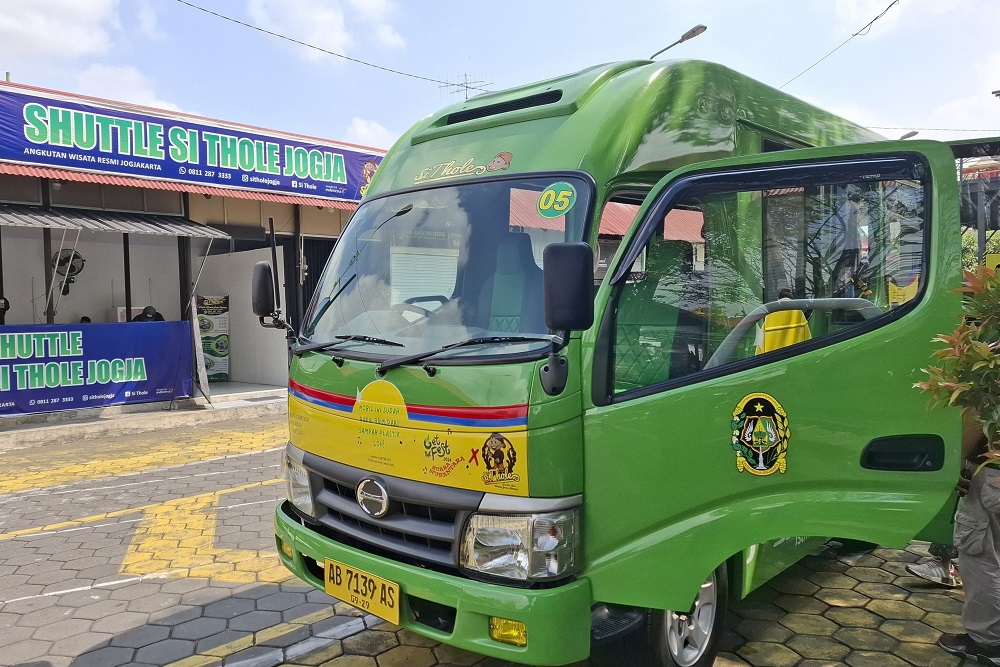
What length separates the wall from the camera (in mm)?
14211

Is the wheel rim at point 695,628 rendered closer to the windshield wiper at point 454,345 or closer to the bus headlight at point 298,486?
the windshield wiper at point 454,345

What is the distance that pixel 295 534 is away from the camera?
11.0ft

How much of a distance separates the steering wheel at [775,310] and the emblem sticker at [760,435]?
0.70 ft

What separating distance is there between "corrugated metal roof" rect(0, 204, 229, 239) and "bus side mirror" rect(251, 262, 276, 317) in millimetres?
8053

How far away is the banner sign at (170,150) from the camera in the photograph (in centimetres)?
1024

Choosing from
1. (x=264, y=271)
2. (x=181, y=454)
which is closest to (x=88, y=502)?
(x=181, y=454)

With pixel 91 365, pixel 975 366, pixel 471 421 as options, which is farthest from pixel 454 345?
pixel 91 365

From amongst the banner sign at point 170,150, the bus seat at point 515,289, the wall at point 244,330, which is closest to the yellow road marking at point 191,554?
the bus seat at point 515,289

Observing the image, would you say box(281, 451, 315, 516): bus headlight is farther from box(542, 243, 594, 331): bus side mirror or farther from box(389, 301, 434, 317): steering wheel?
box(542, 243, 594, 331): bus side mirror

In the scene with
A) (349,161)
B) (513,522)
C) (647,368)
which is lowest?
(513,522)

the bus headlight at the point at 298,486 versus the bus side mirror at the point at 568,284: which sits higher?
the bus side mirror at the point at 568,284

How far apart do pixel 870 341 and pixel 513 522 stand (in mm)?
1481

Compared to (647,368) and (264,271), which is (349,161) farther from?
(647,368)

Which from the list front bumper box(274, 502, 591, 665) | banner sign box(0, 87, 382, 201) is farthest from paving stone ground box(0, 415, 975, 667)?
banner sign box(0, 87, 382, 201)
